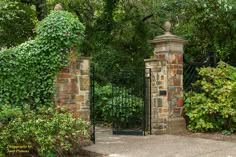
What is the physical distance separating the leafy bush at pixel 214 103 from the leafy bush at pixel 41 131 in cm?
358

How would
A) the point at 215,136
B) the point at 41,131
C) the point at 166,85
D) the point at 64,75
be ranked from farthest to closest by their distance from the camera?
the point at 166,85 < the point at 215,136 < the point at 64,75 < the point at 41,131

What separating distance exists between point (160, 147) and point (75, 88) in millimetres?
2071

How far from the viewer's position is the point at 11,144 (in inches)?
230

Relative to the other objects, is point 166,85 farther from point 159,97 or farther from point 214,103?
point 214,103

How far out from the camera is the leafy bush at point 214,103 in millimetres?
8570

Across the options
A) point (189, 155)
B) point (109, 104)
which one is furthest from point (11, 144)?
point (109, 104)

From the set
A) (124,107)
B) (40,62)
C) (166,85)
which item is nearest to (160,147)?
(166,85)

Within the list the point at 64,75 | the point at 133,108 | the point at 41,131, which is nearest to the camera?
the point at 41,131

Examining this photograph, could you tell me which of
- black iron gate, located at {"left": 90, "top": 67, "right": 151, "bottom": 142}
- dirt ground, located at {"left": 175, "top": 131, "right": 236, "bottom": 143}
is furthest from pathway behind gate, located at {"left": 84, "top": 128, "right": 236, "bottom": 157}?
black iron gate, located at {"left": 90, "top": 67, "right": 151, "bottom": 142}

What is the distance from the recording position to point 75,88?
23.4ft

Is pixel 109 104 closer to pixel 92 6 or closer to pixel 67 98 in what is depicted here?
pixel 67 98

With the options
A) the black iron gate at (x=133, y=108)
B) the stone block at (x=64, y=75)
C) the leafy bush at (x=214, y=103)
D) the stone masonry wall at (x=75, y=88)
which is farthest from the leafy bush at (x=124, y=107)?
the stone block at (x=64, y=75)

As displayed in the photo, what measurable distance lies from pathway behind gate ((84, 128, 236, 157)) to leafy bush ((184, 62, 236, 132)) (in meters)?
0.89

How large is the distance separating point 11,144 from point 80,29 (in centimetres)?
256
